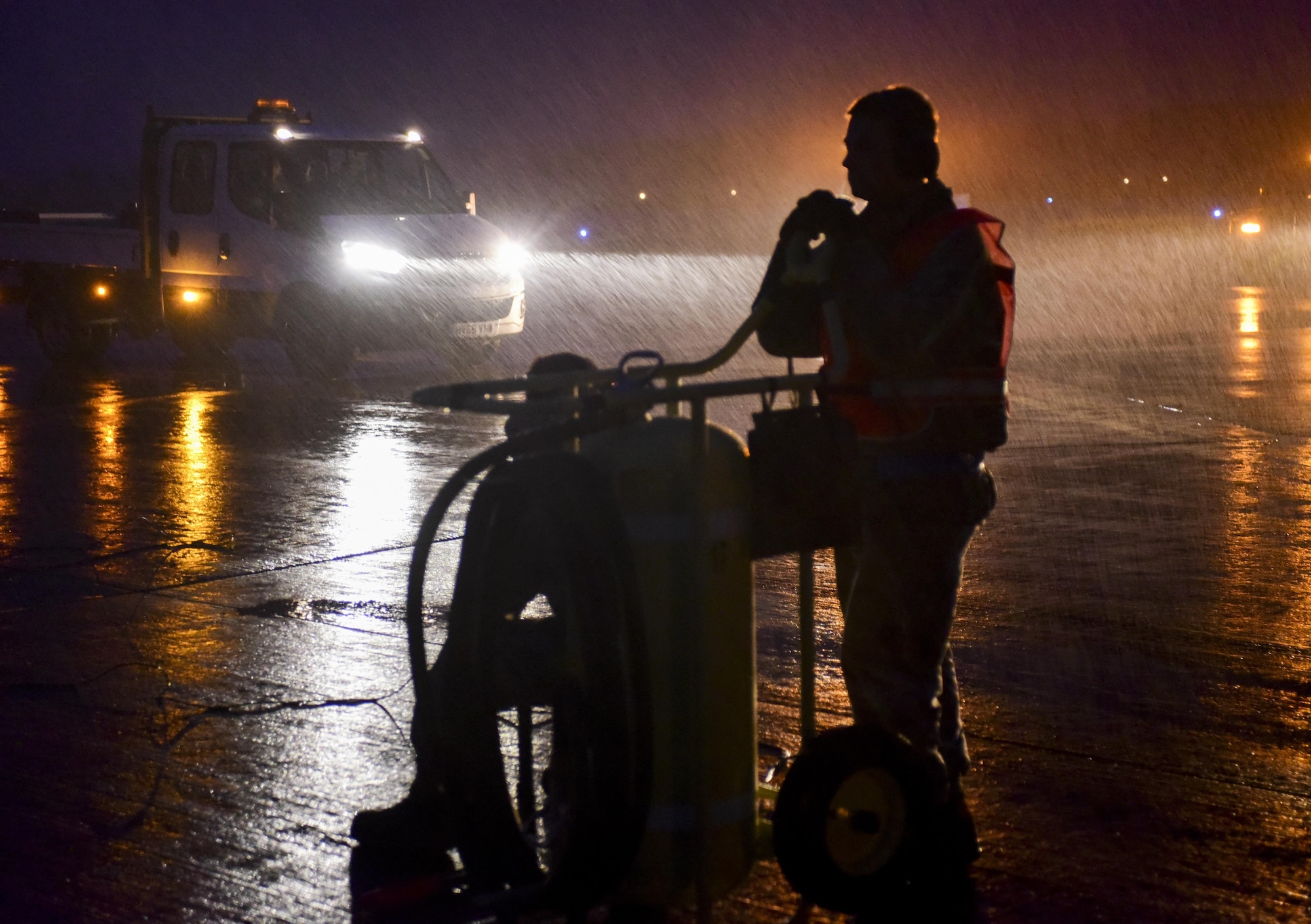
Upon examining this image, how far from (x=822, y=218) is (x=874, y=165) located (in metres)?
0.21

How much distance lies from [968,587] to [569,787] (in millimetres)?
4119

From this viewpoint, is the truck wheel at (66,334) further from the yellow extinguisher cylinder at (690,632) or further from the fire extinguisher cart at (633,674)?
the yellow extinguisher cylinder at (690,632)

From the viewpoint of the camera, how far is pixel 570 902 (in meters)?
3.37

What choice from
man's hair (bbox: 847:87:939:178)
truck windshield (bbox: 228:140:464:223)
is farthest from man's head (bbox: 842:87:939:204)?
truck windshield (bbox: 228:140:464:223)

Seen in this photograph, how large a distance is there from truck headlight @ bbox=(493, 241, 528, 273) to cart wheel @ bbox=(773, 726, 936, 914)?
1494 cm

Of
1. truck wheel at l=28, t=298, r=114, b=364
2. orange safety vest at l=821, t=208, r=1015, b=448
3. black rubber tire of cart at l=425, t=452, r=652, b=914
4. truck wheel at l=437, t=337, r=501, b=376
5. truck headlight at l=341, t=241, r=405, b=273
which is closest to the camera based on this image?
black rubber tire of cart at l=425, t=452, r=652, b=914

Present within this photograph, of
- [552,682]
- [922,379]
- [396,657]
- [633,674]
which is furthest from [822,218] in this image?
[396,657]

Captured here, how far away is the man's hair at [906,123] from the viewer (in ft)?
11.7

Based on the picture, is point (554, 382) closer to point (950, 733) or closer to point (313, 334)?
point (950, 733)

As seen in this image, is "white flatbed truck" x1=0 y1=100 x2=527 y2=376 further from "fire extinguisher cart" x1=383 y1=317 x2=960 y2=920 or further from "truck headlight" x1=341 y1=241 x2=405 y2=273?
"fire extinguisher cart" x1=383 y1=317 x2=960 y2=920

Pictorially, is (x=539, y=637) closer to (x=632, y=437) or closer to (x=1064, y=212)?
(x=632, y=437)

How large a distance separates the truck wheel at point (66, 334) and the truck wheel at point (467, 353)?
17.1ft

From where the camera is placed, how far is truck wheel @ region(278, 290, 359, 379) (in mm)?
17500

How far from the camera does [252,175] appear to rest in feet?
59.1
